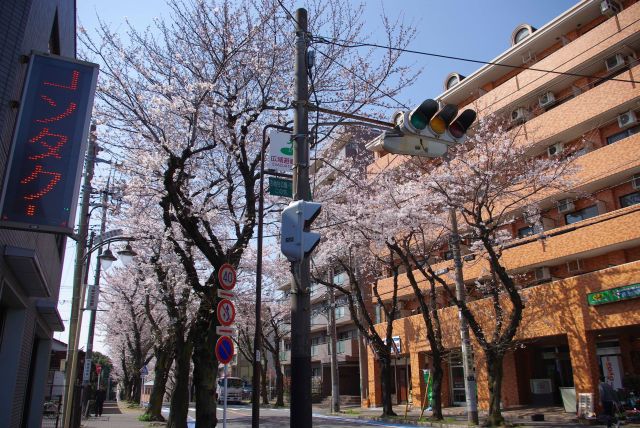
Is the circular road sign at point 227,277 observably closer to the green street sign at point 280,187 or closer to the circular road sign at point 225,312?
the circular road sign at point 225,312

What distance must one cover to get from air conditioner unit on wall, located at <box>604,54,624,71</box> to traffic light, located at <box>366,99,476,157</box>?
19368mm

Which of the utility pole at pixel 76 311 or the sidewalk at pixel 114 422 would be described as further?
the sidewalk at pixel 114 422

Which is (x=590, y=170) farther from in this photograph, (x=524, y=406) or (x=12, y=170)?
(x=12, y=170)

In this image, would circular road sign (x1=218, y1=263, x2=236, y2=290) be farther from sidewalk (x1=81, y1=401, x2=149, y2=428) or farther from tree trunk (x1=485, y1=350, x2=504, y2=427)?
sidewalk (x1=81, y1=401, x2=149, y2=428)

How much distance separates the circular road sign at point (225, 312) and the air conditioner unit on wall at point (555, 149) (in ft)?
64.6

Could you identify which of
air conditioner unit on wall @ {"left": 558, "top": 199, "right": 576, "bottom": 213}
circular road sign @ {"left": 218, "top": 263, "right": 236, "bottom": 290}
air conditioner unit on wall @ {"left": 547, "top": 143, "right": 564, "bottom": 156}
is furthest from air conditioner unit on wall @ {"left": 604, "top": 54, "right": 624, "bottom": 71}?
circular road sign @ {"left": 218, "top": 263, "right": 236, "bottom": 290}

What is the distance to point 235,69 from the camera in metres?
12.2

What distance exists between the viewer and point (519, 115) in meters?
25.7

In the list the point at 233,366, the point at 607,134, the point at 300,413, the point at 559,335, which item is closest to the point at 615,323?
the point at 559,335

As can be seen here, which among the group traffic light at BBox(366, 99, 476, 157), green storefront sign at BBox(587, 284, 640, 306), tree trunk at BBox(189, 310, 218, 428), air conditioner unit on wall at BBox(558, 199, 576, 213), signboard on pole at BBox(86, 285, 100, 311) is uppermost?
air conditioner unit on wall at BBox(558, 199, 576, 213)

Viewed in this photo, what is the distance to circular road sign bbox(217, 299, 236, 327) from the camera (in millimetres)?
8562

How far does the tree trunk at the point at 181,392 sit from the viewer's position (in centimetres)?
1379

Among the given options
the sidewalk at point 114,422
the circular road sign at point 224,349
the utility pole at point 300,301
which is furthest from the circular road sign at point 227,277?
the sidewalk at point 114,422

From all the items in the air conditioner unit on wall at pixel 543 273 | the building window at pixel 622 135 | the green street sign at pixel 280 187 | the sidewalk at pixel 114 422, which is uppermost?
the building window at pixel 622 135
